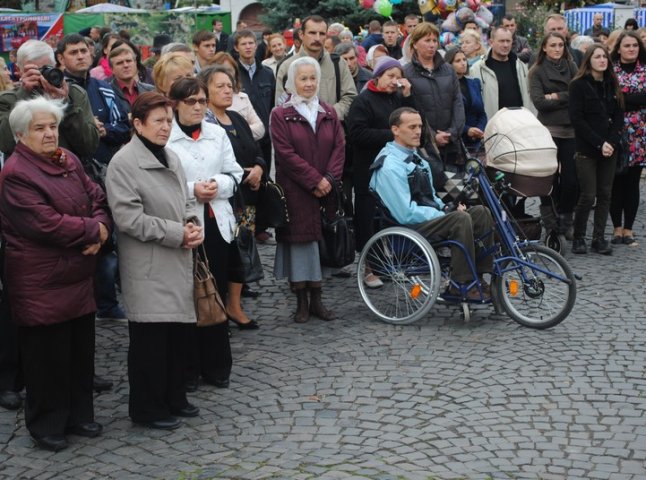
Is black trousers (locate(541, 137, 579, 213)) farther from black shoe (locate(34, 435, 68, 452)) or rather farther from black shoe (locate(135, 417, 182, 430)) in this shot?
black shoe (locate(34, 435, 68, 452))

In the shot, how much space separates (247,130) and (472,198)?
1.90m

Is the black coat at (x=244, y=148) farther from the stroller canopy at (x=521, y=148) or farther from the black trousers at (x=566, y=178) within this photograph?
the black trousers at (x=566, y=178)

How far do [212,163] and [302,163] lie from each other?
120 cm

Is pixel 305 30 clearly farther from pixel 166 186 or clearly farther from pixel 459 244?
pixel 166 186

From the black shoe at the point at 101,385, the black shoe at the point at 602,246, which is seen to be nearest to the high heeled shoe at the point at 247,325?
the black shoe at the point at 101,385

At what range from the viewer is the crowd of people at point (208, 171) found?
17.9 feet

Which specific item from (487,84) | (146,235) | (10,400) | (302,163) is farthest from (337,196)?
(487,84)

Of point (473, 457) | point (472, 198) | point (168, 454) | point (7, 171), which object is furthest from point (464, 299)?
point (7, 171)

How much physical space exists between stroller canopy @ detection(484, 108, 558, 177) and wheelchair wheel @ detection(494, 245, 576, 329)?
155cm

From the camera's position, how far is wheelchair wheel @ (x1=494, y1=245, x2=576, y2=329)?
24.3 ft

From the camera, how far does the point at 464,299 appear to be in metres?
7.66

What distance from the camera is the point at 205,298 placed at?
19.6ft

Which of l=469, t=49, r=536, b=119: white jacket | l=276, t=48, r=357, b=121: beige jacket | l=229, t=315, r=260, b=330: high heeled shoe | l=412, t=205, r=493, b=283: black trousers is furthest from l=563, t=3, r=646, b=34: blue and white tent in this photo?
l=229, t=315, r=260, b=330: high heeled shoe

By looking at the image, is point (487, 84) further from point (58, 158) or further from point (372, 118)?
point (58, 158)
